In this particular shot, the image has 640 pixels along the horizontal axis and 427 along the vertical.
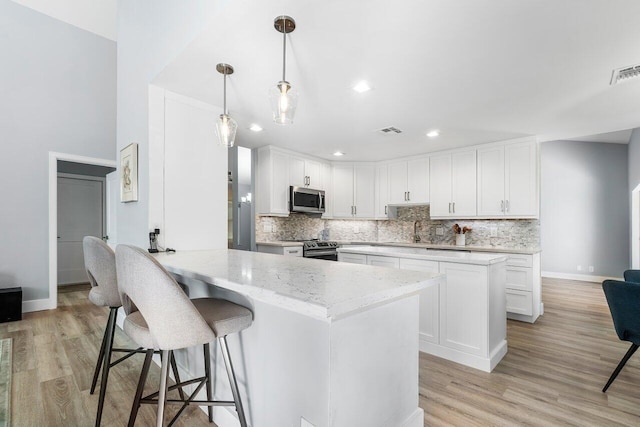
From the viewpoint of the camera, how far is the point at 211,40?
6.11ft

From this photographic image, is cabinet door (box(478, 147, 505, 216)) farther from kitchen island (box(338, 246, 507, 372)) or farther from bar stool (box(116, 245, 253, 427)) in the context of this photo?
bar stool (box(116, 245, 253, 427))

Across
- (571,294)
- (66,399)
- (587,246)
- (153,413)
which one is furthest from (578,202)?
(66,399)

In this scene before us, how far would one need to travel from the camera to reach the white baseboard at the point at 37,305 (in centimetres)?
395

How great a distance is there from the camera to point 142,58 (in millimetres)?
2676

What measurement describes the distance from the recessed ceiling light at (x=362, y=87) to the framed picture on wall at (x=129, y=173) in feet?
6.62

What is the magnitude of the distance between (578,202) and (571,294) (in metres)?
2.50

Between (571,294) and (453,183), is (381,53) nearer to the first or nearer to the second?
(453,183)

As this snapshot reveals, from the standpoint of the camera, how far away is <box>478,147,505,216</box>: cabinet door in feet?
13.6

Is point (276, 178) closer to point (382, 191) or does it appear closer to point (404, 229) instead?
point (382, 191)

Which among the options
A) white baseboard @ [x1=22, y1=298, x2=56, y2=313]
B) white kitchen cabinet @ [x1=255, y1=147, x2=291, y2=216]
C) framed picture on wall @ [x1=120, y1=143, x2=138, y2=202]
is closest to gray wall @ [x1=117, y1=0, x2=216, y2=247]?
framed picture on wall @ [x1=120, y1=143, x2=138, y2=202]

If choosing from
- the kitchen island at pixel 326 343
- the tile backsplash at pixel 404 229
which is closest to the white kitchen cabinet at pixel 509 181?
the tile backsplash at pixel 404 229

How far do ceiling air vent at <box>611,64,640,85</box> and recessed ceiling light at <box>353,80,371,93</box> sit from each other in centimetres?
179

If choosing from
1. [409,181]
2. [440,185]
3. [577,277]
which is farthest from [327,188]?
[577,277]

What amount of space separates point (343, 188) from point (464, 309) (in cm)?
333
